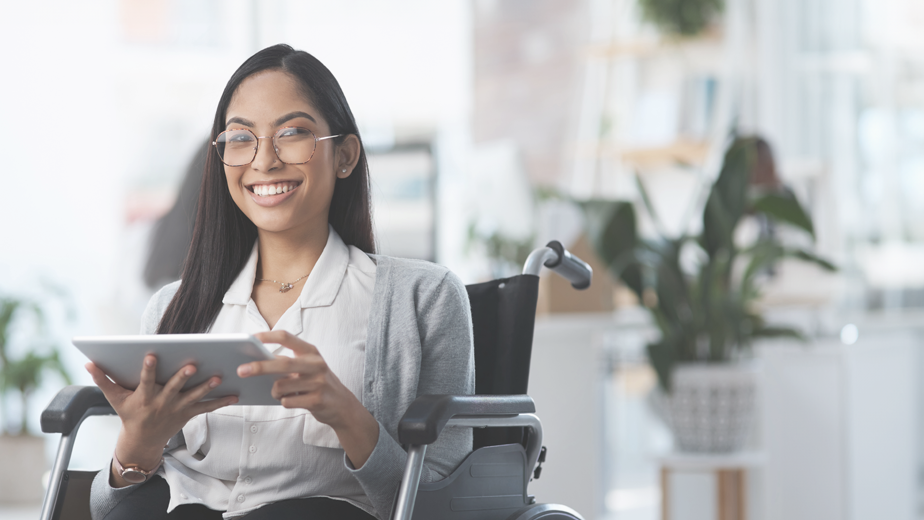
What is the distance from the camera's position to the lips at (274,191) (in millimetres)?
1244

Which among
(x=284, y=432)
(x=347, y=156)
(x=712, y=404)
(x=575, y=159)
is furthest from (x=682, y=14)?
(x=284, y=432)

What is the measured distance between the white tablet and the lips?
0.28 meters

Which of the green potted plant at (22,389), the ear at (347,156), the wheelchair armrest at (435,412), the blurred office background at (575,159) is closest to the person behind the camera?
the wheelchair armrest at (435,412)

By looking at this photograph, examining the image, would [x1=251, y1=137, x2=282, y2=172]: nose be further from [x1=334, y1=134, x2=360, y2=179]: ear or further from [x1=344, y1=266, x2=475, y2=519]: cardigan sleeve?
[x1=344, y1=266, x2=475, y2=519]: cardigan sleeve

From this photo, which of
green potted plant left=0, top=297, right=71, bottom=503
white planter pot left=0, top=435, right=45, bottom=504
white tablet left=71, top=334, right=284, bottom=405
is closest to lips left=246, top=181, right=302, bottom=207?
white tablet left=71, top=334, right=284, bottom=405

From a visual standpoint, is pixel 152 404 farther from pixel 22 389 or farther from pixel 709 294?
pixel 22 389

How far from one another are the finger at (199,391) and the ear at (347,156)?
1.24 ft

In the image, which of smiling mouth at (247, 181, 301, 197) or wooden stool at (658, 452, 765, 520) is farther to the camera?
wooden stool at (658, 452, 765, 520)

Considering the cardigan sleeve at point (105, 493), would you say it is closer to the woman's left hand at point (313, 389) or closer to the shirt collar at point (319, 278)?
the shirt collar at point (319, 278)

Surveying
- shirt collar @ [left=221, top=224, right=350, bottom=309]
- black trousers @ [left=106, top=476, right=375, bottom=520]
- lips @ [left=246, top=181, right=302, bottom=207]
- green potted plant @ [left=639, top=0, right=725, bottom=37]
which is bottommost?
black trousers @ [left=106, top=476, right=375, bottom=520]

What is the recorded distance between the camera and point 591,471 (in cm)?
249

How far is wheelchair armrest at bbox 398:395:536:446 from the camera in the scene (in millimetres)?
1066

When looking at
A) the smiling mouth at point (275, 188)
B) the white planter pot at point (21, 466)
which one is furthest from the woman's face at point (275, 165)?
the white planter pot at point (21, 466)

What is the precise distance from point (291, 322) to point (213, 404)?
0.59ft
